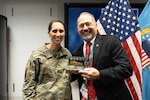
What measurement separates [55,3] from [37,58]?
165 centimetres

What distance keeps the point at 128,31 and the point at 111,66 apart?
0.97 meters

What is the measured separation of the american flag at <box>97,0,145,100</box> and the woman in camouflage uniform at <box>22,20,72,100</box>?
80 centimetres

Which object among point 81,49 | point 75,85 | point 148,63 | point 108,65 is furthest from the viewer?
point 75,85

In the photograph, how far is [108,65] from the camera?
1.93 metres

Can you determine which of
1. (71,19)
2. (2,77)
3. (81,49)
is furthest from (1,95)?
(81,49)

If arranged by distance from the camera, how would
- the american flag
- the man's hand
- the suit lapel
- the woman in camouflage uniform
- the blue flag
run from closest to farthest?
the man's hand
the suit lapel
the woman in camouflage uniform
the blue flag
the american flag

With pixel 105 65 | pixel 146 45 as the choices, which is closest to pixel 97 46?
pixel 105 65

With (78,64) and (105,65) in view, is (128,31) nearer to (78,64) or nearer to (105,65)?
(105,65)

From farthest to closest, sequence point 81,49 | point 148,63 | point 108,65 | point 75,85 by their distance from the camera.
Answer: point 75,85, point 148,63, point 81,49, point 108,65

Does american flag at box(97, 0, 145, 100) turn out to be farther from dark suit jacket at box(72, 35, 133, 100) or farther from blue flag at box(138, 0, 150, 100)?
dark suit jacket at box(72, 35, 133, 100)

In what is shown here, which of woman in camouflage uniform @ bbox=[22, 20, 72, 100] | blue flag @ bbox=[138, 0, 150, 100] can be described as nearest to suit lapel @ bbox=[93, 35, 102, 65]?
woman in camouflage uniform @ bbox=[22, 20, 72, 100]

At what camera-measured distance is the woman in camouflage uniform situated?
2.20 metres

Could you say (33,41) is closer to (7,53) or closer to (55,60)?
(7,53)

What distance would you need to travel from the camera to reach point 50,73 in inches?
86.4
